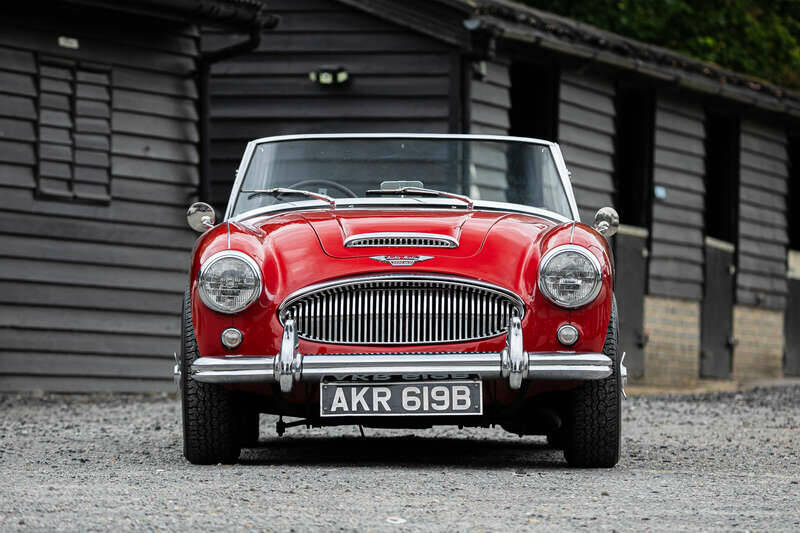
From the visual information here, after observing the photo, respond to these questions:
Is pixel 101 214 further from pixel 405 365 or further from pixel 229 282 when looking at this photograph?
pixel 405 365

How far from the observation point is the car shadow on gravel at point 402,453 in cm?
640

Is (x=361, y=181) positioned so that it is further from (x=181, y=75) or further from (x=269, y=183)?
(x=181, y=75)

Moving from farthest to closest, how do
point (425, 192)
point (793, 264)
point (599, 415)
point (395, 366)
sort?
point (793, 264) → point (425, 192) → point (599, 415) → point (395, 366)

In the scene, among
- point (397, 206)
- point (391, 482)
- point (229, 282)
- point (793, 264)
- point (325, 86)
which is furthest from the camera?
point (793, 264)

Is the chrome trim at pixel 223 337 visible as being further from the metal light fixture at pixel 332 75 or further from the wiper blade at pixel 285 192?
the metal light fixture at pixel 332 75

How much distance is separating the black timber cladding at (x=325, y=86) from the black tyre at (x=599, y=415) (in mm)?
8237

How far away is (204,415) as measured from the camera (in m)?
5.97

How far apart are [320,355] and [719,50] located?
2828cm

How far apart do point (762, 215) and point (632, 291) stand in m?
4.06

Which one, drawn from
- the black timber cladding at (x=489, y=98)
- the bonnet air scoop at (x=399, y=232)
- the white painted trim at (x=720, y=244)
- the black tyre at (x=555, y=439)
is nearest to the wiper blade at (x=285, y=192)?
the bonnet air scoop at (x=399, y=232)

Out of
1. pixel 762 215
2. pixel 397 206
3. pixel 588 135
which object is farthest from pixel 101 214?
pixel 762 215

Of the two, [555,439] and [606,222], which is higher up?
[606,222]

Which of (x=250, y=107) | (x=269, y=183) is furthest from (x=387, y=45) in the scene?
(x=269, y=183)

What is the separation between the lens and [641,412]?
35.6ft
